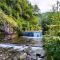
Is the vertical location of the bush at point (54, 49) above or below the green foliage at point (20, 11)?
below

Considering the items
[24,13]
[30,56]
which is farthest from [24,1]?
[30,56]

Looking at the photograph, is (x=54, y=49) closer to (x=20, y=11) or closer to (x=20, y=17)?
(x=20, y=17)

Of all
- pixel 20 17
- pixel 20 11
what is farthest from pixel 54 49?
pixel 20 11

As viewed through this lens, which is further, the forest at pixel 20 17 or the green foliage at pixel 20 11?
the green foliage at pixel 20 11

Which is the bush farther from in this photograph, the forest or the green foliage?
the green foliage

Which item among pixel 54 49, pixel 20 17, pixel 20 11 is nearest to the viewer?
pixel 54 49

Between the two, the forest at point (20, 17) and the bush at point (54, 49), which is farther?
the forest at point (20, 17)

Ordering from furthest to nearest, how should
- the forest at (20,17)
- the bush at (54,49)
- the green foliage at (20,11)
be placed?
the green foliage at (20,11)
the forest at (20,17)
the bush at (54,49)

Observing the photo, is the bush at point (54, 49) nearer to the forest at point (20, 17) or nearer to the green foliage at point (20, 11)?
the forest at point (20, 17)

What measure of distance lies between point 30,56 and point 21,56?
0.65m

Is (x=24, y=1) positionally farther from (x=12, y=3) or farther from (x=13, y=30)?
(x=13, y=30)

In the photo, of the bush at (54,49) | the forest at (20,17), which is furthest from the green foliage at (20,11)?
the bush at (54,49)

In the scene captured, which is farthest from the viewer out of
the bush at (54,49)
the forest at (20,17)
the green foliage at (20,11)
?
the green foliage at (20,11)

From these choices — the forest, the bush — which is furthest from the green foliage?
the bush
